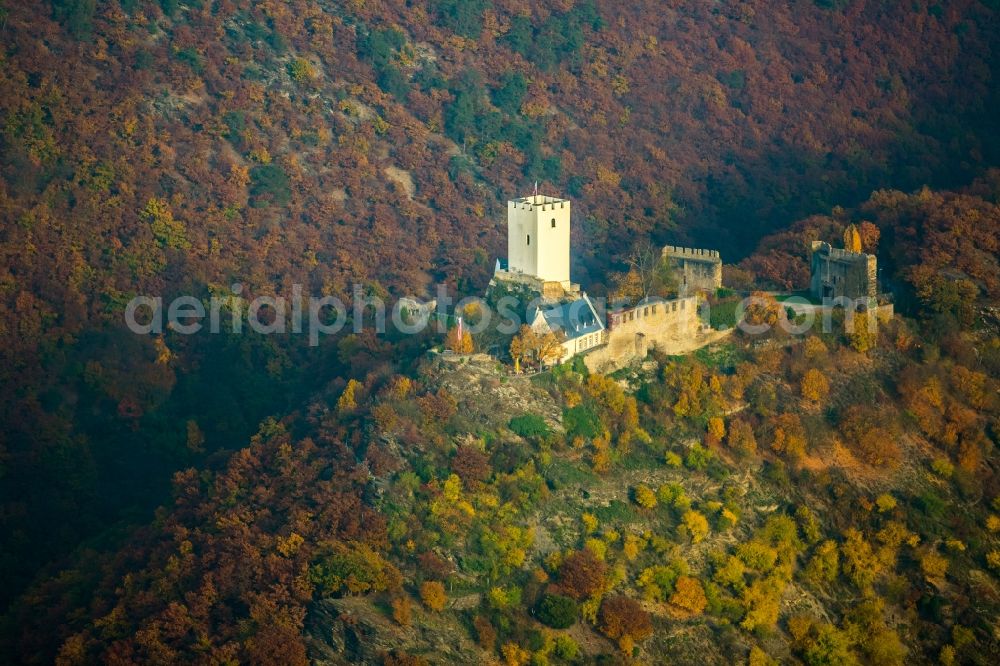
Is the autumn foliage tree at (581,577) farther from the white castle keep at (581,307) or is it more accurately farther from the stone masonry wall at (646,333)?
the stone masonry wall at (646,333)

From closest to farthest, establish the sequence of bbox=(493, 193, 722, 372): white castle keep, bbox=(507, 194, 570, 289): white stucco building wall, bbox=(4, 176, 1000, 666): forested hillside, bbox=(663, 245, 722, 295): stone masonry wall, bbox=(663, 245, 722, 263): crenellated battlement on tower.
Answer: bbox=(4, 176, 1000, 666): forested hillside < bbox=(493, 193, 722, 372): white castle keep < bbox=(507, 194, 570, 289): white stucco building wall < bbox=(663, 245, 722, 295): stone masonry wall < bbox=(663, 245, 722, 263): crenellated battlement on tower

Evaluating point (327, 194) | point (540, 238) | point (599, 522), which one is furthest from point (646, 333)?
point (327, 194)

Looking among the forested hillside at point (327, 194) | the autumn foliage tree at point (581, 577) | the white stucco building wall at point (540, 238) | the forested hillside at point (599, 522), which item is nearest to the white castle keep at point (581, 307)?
the white stucco building wall at point (540, 238)

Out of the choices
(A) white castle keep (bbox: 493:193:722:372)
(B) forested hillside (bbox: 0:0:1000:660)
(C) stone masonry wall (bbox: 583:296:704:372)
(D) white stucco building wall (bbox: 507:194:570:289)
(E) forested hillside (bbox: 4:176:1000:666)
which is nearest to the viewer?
(E) forested hillside (bbox: 4:176:1000:666)

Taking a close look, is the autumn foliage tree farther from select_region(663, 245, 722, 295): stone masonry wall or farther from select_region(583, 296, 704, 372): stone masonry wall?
select_region(663, 245, 722, 295): stone masonry wall

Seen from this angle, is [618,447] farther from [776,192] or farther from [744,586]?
[776,192]

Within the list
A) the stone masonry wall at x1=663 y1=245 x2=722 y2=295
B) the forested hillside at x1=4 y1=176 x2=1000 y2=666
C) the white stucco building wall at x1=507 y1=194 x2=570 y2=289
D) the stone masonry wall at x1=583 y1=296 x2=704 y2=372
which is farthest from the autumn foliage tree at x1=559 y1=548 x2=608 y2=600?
the stone masonry wall at x1=663 y1=245 x2=722 y2=295

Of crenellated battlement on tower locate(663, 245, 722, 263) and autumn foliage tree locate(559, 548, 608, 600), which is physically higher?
crenellated battlement on tower locate(663, 245, 722, 263)

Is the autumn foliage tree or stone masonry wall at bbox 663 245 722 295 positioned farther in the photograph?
stone masonry wall at bbox 663 245 722 295

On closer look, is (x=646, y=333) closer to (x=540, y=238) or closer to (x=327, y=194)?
(x=540, y=238)
